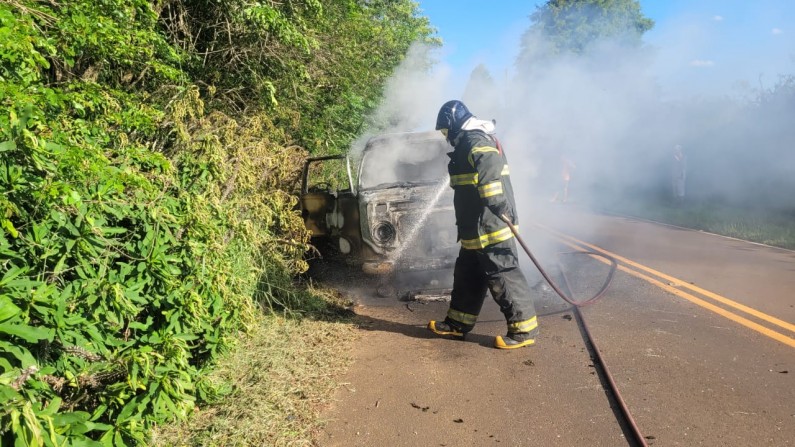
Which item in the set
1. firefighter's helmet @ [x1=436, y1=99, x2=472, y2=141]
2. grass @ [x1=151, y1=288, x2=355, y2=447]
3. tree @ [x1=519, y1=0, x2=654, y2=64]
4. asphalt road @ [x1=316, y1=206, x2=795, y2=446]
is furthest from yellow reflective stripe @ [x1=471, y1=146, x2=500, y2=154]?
tree @ [x1=519, y1=0, x2=654, y2=64]

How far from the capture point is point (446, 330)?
4.83 meters

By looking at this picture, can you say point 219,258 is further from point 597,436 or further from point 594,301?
point 594,301

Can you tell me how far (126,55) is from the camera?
4.73m

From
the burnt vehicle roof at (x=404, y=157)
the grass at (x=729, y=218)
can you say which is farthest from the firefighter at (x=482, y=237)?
the grass at (x=729, y=218)

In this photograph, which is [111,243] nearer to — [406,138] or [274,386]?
[274,386]

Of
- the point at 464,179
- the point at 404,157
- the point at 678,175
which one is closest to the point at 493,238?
the point at 464,179

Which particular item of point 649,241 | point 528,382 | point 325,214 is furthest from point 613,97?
point 528,382

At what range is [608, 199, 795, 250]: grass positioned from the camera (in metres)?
9.76

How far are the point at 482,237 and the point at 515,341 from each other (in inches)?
35.6

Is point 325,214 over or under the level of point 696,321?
over

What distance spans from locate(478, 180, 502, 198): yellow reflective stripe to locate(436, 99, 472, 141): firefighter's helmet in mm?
635

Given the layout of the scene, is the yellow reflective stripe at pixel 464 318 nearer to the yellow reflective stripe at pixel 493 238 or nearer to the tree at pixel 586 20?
the yellow reflective stripe at pixel 493 238

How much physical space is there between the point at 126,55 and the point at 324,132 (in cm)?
556

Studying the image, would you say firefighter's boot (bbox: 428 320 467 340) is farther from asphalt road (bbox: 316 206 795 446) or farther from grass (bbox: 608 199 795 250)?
grass (bbox: 608 199 795 250)
